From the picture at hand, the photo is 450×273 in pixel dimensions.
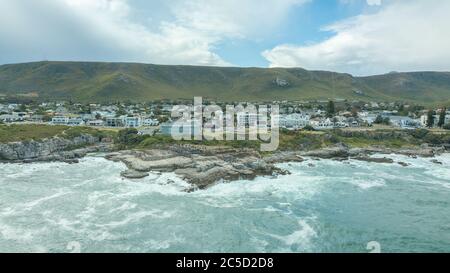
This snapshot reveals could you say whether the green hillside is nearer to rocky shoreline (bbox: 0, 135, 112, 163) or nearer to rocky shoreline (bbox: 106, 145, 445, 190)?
rocky shoreline (bbox: 0, 135, 112, 163)

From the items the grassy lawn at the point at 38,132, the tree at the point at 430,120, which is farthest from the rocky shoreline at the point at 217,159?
the tree at the point at 430,120

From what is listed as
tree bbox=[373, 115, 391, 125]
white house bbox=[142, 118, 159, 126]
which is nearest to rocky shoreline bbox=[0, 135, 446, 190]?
white house bbox=[142, 118, 159, 126]

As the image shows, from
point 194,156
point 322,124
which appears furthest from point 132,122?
point 322,124

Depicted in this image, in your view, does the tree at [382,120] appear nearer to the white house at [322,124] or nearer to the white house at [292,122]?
the white house at [322,124]

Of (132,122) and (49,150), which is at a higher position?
(132,122)

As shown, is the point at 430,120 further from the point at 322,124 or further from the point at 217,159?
the point at 217,159

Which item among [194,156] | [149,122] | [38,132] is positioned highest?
[149,122]
